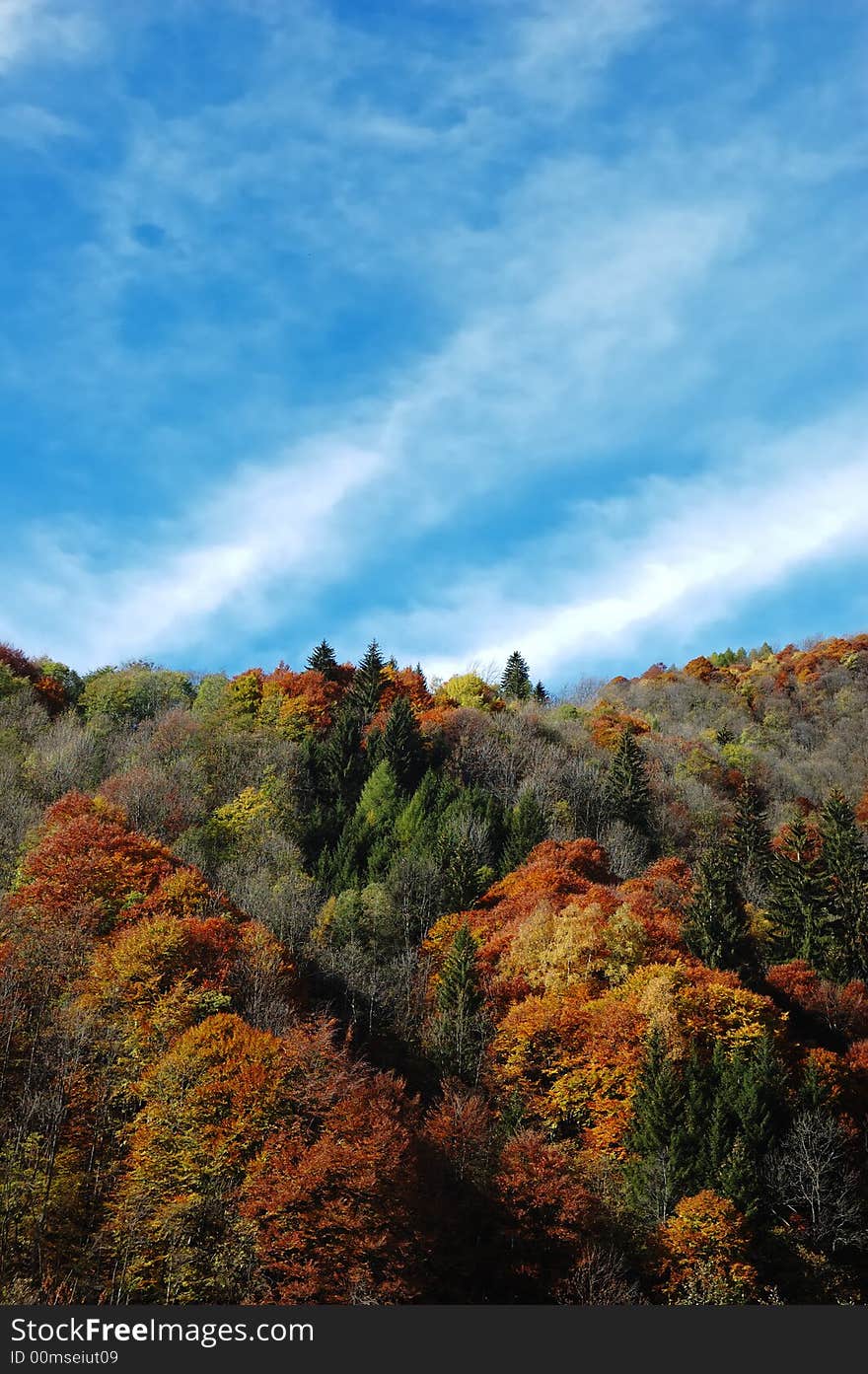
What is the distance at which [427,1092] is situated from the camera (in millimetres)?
47562

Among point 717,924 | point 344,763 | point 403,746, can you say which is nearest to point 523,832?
point 403,746

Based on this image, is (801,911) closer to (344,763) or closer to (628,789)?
(628,789)

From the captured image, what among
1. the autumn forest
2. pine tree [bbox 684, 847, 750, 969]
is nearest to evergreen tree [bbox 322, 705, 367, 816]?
the autumn forest

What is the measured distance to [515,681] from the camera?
13288 centimetres

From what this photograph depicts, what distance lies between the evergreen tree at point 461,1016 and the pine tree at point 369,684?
47.0 metres

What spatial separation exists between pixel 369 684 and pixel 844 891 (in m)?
54.9

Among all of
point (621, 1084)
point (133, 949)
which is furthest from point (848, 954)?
point (133, 949)

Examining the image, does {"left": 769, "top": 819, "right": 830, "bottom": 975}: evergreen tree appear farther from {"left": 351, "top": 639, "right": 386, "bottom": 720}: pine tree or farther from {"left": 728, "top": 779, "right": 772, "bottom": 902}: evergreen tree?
{"left": 351, "top": 639, "right": 386, "bottom": 720}: pine tree

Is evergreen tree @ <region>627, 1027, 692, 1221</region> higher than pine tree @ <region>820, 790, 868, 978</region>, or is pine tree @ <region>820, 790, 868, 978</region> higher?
pine tree @ <region>820, 790, 868, 978</region>

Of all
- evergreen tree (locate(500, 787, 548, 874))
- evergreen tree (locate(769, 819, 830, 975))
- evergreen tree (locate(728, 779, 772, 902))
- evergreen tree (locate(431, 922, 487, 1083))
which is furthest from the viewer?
evergreen tree (locate(728, 779, 772, 902))

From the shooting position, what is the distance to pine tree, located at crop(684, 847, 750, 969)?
182ft

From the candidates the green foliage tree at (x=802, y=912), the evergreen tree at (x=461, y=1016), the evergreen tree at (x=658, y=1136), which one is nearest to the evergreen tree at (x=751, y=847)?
the green foliage tree at (x=802, y=912)

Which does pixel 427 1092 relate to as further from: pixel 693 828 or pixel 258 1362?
pixel 693 828

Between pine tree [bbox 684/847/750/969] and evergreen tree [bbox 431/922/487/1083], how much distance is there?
13.7 metres
